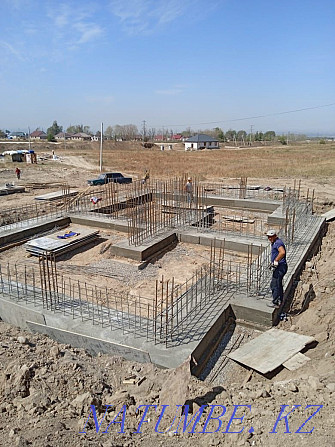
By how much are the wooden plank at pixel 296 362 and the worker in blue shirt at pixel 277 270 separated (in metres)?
1.10

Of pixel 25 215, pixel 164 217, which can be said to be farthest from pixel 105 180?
pixel 164 217

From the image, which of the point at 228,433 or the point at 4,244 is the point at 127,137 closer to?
the point at 4,244

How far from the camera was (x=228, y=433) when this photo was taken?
9.48 feet

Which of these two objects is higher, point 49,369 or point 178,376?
point 178,376

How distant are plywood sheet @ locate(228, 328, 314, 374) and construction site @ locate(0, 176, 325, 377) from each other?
0.41m

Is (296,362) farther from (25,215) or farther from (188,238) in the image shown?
(25,215)

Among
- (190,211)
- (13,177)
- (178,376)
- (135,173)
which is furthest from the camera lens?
(135,173)

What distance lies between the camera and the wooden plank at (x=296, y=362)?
13.6 feet

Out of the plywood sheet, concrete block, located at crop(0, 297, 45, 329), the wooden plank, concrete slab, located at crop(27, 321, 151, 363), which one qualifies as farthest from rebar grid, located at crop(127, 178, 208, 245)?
the wooden plank

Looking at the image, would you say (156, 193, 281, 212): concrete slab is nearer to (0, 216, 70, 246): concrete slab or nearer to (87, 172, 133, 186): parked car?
(0, 216, 70, 246): concrete slab

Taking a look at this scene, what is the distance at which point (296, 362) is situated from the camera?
420cm

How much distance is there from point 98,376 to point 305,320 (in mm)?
3109

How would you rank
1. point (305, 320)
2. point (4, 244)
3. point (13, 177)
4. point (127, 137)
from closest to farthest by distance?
point (305, 320) < point (4, 244) < point (13, 177) < point (127, 137)

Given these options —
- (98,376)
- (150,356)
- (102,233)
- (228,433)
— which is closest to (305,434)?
(228,433)
